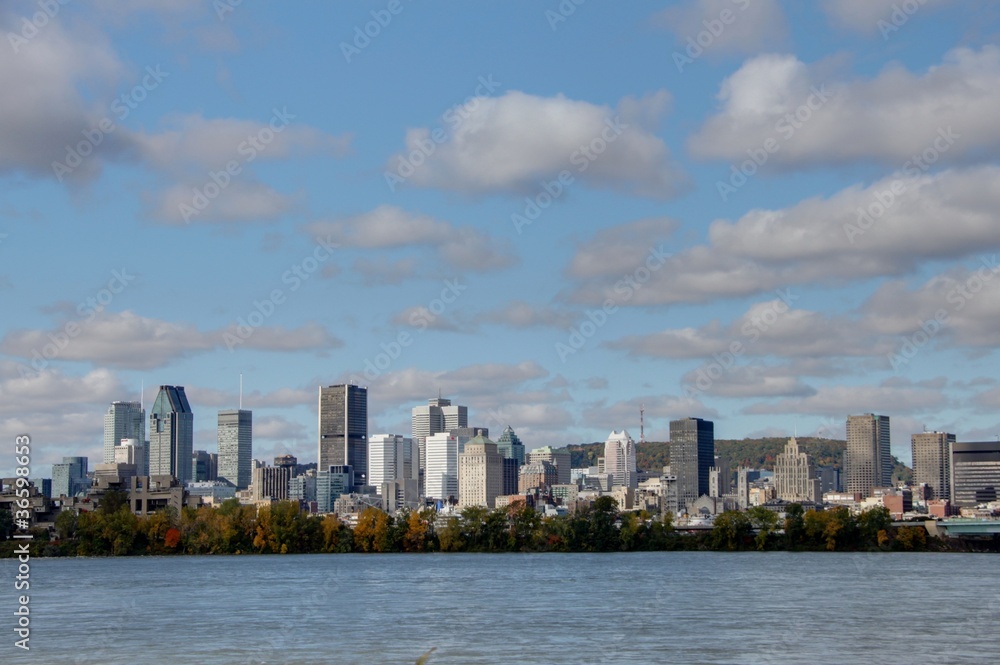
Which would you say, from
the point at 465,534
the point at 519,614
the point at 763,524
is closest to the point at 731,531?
the point at 763,524

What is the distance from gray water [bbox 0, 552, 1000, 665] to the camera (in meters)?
56.1

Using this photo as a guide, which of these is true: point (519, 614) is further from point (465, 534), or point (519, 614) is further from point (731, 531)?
point (465, 534)

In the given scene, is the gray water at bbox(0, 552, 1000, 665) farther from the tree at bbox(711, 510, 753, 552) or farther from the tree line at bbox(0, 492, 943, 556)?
the tree line at bbox(0, 492, 943, 556)

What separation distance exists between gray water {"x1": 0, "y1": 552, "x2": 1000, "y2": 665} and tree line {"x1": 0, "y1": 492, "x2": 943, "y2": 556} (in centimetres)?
3016

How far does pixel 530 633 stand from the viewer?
63031 mm

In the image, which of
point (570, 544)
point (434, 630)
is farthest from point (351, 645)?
point (570, 544)

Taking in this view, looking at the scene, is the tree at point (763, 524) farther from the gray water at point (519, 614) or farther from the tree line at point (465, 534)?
the gray water at point (519, 614)

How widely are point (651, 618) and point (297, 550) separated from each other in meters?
97.5

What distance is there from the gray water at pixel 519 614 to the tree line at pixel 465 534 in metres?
30.2

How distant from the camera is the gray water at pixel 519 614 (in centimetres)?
5609

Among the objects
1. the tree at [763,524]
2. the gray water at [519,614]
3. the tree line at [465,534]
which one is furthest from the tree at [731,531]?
the gray water at [519,614]

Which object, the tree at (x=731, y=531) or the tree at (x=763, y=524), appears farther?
the tree at (x=731, y=531)

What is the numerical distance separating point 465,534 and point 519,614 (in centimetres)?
8945

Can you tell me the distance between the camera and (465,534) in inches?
6368
